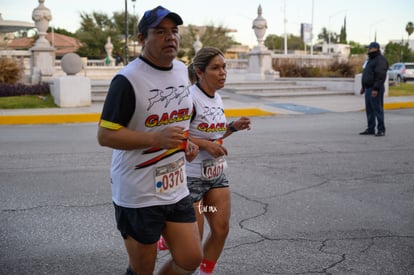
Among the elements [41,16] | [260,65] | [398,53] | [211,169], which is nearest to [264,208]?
[211,169]

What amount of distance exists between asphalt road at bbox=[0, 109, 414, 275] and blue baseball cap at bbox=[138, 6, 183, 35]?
6.73 ft

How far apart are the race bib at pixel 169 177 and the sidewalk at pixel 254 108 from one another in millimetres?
12364

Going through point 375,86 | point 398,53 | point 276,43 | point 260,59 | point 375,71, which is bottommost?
point 375,86

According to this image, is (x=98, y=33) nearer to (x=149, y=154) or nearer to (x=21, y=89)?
(x=21, y=89)

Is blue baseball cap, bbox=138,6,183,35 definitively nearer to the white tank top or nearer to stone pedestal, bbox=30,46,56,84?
the white tank top

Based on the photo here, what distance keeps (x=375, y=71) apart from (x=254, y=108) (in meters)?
6.60

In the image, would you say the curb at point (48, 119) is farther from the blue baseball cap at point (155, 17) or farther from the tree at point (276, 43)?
the tree at point (276, 43)

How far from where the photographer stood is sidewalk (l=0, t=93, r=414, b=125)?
1538cm

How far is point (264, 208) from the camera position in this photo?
610 cm

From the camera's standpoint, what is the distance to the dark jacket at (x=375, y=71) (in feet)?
39.2

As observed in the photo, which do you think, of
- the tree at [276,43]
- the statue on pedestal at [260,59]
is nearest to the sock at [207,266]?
the statue on pedestal at [260,59]

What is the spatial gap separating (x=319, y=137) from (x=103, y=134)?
363 inches

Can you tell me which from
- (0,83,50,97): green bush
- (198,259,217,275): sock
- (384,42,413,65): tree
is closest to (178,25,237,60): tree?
(384,42,413,65): tree

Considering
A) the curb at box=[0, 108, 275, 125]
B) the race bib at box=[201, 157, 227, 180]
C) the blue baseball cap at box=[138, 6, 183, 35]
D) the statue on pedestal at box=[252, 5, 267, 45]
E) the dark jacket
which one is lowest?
the curb at box=[0, 108, 275, 125]
